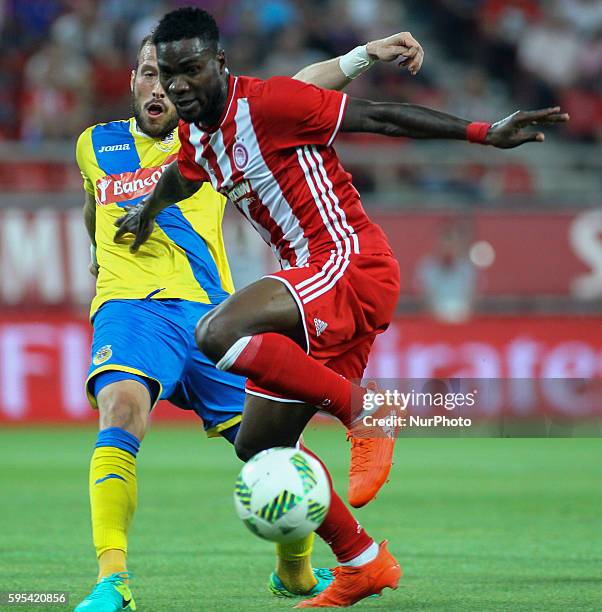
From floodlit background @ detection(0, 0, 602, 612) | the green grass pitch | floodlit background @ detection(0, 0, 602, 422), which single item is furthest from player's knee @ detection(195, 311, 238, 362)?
floodlit background @ detection(0, 0, 602, 422)

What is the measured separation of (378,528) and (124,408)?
283cm

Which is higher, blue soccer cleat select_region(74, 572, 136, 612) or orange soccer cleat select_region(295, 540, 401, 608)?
blue soccer cleat select_region(74, 572, 136, 612)

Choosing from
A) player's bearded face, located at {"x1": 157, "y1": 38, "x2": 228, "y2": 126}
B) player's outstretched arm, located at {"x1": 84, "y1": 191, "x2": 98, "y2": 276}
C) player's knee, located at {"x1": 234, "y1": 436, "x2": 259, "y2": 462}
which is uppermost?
player's bearded face, located at {"x1": 157, "y1": 38, "x2": 228, "y2": 126}

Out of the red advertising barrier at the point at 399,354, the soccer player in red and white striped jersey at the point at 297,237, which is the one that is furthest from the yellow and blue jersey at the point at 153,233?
the red advertising barrier at the point at 399,354

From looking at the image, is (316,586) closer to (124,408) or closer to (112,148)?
(124,408)

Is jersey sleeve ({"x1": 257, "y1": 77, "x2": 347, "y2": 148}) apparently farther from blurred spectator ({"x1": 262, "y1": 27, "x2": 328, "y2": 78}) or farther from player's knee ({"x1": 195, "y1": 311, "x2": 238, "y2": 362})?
blurred spectator ({"x1": 262, "y1": 27, "x2": 328, "y2": 78})

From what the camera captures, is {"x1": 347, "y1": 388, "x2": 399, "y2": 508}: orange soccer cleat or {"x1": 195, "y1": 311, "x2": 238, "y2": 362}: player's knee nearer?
{"x1": 195, "y1": 311, "x2": 238, "y2": 362}: player's knee

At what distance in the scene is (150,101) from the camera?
610 cm

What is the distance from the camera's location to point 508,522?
310 inches

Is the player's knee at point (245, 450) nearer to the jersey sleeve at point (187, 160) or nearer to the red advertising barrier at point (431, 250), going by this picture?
the jersey sleeve at point (187, 160)

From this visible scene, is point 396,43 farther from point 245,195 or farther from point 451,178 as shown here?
point 451,178

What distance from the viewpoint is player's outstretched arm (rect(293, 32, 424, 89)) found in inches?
209

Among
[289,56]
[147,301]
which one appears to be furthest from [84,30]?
[147,301]

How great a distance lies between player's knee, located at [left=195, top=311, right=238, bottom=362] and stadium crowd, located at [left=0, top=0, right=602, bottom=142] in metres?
11.4
